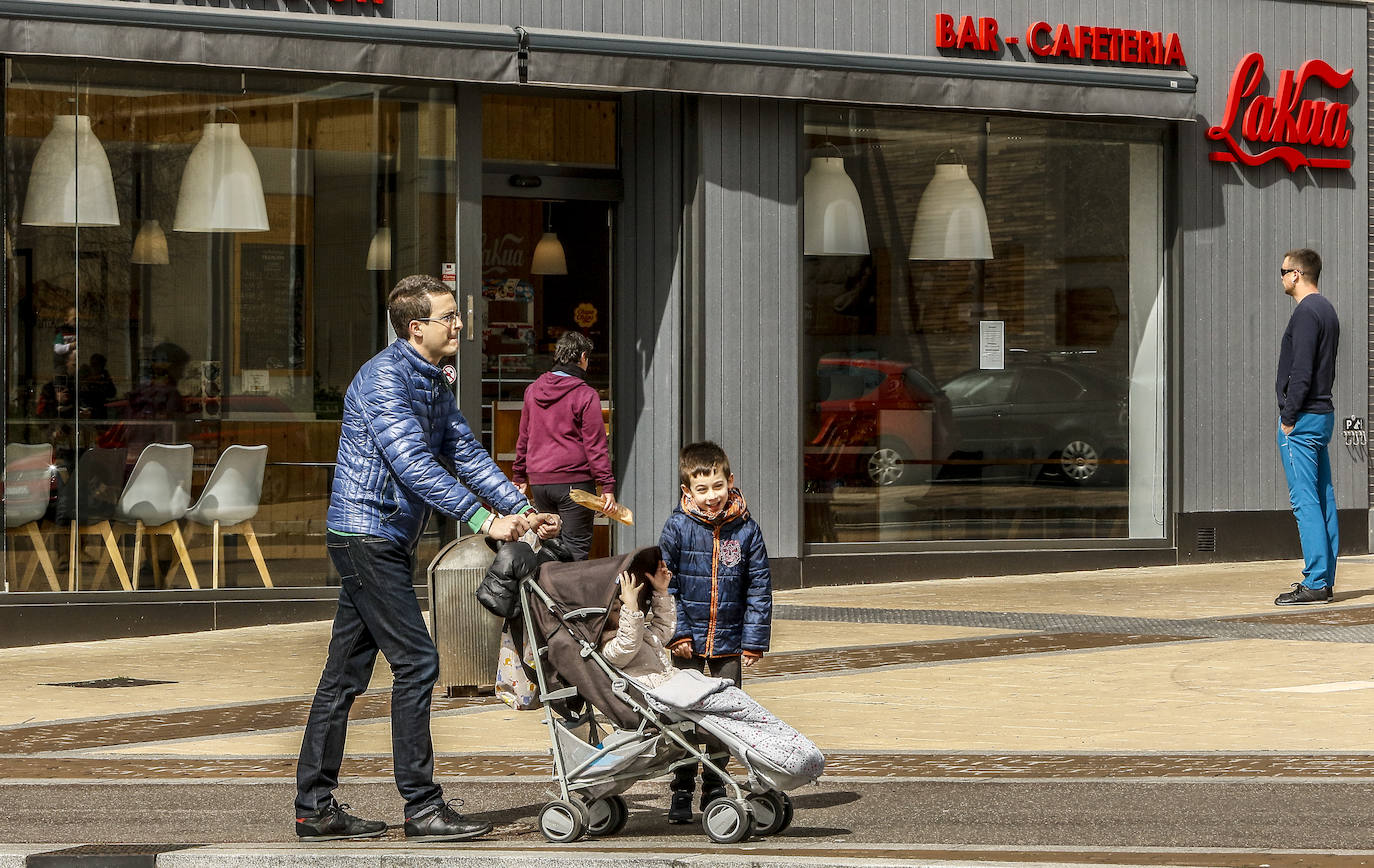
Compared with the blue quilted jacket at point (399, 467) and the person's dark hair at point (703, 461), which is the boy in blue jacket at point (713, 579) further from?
the blue quilted jacket at point (399, 467)

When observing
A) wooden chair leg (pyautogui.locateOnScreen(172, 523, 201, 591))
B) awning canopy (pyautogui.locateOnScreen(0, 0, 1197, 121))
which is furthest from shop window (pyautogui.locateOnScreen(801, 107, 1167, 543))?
wooden chair leg (pyautogui.locateOnScreen(172, 523, 201, 591))

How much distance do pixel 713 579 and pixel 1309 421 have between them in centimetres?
718

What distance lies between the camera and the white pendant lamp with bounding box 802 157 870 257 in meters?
14.5

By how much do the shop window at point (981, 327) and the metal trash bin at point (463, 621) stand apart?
803 centimetres

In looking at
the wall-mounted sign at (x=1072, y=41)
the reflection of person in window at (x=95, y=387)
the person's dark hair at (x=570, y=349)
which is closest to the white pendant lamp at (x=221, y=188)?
the reflection of person in window at (x=95, y=387)

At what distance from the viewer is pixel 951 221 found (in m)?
15.2

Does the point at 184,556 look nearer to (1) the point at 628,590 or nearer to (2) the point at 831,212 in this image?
(2) the point at 831,212

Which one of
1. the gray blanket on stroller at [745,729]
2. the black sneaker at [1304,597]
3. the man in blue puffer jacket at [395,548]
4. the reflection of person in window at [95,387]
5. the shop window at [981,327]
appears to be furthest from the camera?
the shop window at [981,327]

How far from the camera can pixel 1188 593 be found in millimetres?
13602

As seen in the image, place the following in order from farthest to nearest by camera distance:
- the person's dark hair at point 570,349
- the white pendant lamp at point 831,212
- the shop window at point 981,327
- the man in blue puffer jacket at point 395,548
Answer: the shop window at point 981,327, the white pendant lamp at point 831,212, the person's dark hair at point 570,349, the man in blue puffer jacket at point 395,548

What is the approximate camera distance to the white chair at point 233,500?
12812 millimetres

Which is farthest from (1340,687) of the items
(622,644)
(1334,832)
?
(622,644)

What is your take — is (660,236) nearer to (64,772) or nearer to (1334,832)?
(64,772)

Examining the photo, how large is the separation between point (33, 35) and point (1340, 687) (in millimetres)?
7906
